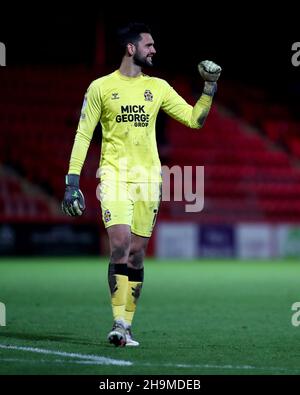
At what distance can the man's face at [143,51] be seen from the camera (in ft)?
24.1

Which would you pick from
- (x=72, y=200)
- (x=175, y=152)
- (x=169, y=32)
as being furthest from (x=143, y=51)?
(x=169, y=32)

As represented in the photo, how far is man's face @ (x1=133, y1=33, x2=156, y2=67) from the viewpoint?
7.34 meters

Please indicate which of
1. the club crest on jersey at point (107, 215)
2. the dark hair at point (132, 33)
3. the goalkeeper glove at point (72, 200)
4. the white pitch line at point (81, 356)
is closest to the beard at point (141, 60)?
the dark hair at point (132, 33)

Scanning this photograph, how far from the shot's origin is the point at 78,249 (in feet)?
67.6

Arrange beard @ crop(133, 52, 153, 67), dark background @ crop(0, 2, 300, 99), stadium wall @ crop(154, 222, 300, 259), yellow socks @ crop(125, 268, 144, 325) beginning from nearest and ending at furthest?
beard @ crop(133, 52, 153, 67), yellow socks @ crop(125, 268, 144, 325), stadium wall @ crop(154, 222, 300, 259), dark background @ crop(0, 2, 300, 99)

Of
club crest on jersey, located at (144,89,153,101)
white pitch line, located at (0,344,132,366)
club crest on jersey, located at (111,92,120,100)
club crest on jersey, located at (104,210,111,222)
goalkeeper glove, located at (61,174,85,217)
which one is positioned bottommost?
white pitch line, located at (0,344,132,366)

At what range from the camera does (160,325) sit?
27.9ft

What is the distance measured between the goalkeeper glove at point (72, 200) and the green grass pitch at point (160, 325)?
100 cm

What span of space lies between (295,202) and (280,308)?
1478 centimetres

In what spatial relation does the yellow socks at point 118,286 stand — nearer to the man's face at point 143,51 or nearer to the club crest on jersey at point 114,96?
the club crest on jersey at point 114,96

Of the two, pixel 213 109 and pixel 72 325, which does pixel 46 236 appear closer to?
pixel 213 109

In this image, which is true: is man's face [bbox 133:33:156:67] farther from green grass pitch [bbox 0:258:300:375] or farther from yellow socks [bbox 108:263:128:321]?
green grass pitch [bbox 0:258:300:375]

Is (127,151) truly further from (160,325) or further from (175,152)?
(175,152)

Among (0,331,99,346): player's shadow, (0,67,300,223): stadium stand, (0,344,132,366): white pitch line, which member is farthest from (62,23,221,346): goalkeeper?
(0,67,300,223): stadium stand
